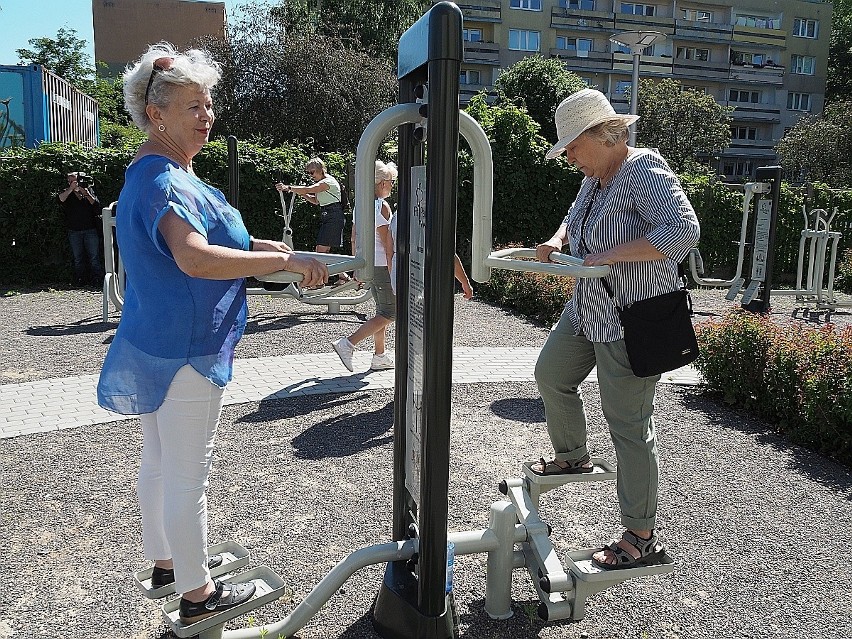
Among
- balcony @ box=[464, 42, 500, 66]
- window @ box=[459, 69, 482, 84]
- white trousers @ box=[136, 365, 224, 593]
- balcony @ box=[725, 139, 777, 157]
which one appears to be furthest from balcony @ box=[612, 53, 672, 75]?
white trousers @ box=[136, 365, 224, 593]

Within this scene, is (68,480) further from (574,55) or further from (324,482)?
(574,55)

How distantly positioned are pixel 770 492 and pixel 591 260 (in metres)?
2.18

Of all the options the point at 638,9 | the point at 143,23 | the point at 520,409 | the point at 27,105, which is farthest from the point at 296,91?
the point at 638,9

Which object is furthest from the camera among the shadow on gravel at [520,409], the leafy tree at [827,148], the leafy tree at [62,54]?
the leafy tree at [62,54]

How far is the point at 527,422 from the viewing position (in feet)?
16.5

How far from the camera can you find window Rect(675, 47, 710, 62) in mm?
64750

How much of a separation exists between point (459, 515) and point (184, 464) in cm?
167

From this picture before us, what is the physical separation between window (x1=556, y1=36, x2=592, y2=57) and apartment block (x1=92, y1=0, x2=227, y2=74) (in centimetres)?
2576

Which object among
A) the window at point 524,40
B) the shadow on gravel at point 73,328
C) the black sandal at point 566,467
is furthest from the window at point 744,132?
the black sandal at point 566,467

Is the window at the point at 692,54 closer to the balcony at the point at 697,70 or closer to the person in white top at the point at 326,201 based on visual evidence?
the balcony at the point at 697,70

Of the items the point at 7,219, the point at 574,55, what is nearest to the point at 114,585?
the point at 7,219

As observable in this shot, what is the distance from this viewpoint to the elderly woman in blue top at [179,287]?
201 cm

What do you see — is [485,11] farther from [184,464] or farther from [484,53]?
[184,464]

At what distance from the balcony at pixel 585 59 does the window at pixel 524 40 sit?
1432mm
